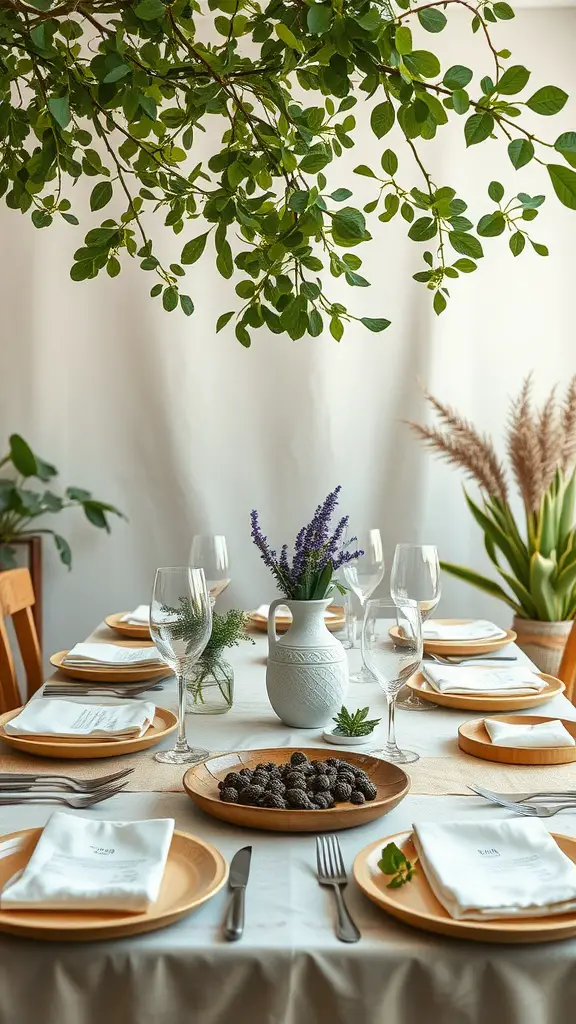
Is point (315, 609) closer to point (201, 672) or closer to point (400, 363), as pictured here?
point (201, 672)

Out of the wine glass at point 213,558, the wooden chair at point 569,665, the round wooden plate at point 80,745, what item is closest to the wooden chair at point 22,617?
the wine glass at point 213,558

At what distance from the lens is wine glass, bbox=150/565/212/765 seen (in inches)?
49.7

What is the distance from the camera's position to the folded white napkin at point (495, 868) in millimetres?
817

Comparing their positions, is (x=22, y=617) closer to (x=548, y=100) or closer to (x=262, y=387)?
(x=262, y=387)

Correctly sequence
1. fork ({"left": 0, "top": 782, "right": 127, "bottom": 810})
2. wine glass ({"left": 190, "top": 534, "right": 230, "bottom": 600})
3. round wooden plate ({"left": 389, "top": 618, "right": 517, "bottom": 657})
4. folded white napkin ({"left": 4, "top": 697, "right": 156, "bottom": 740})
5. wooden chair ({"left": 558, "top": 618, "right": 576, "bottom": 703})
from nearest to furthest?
fork ({"left": 0, "top": 782, "right": 127, "bottom": 810}) < folded white napkin ({"left": 4, "top": 697, "right": 156, "bottom": 740}) < wine glass ({"left": 190, "top": 534, "right": 230, "bottom": 600}) < round wooden plate ({"left": 389, "top": 618, "right": 517, "bottom": 657}) < wooden chair ({"left": 558, "top": 618, "right": 576, "bottom": 703})

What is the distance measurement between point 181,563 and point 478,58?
218cm

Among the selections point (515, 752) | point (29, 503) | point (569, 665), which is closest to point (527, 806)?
point (515, 752)

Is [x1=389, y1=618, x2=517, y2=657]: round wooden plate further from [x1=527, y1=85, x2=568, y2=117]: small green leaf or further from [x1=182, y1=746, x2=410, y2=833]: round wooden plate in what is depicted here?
[x1=527, y1=85, x2=568, y2=117]: small green leaf

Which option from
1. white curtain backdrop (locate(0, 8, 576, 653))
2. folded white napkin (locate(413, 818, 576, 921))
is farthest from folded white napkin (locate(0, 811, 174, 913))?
white curtain backdrop (locate(0, 8, 576, 653))

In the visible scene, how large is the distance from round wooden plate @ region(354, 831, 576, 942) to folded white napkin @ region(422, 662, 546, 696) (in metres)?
0.76

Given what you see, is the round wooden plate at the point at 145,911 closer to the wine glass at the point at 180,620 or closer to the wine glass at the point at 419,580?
the wine glass at the point at 180,620

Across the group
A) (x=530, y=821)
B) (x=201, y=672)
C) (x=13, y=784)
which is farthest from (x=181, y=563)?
(x=530, y=821)

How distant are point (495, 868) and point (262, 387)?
2856 millimetres

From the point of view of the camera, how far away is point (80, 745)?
1.29m
